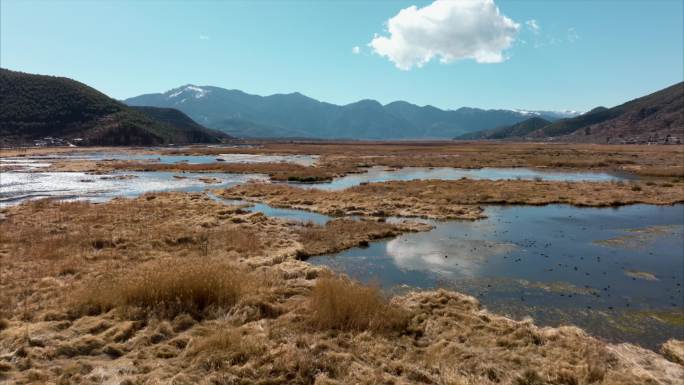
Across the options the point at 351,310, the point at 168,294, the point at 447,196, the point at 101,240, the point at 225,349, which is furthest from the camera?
the point at 447,196

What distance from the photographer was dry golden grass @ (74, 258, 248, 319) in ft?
40.1

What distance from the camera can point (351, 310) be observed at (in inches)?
467

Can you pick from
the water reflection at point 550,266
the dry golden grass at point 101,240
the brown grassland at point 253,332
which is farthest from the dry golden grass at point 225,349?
the water reflection at point 550,266

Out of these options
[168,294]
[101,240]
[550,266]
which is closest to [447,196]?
[550,266]

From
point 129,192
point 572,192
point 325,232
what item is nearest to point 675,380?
point 325,232

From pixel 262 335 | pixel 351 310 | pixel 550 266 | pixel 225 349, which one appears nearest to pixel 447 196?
pixel 550 266

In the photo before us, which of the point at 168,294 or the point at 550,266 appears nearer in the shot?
the point at 168,294

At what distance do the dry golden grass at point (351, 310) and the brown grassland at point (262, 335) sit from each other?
0.04 m

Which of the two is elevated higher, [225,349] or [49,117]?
[49,117]

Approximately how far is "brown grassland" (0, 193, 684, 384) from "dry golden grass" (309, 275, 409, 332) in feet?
0.12

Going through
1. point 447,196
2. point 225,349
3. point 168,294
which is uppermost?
point 168,294

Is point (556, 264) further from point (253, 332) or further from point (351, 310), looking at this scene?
point (253, 332)

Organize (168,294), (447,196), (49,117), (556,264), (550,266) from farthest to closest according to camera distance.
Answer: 1. (49,117)
2. (447,196)
3. (556,264)
4. (550,266)
5. (168,294)

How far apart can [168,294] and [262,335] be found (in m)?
3.96
